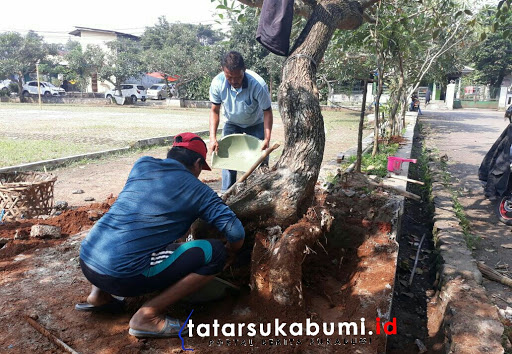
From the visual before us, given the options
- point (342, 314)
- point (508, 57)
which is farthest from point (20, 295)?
point (508, 57)

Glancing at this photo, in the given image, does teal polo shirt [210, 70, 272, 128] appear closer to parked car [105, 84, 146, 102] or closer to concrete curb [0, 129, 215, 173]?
concrete curb [0, 129, 215, 173]

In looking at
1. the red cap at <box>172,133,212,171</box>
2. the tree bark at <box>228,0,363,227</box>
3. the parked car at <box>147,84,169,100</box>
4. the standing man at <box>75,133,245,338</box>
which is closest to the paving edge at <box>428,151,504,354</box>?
the tree bark at <box>228,0,363,227</box>

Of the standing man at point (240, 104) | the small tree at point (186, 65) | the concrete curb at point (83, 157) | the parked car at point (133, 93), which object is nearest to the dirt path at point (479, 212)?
the standing man at point (240, 104)

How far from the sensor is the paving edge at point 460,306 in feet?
8.01

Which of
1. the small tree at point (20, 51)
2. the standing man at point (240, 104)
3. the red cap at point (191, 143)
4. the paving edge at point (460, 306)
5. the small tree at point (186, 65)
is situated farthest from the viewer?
the small tree at point (20, 51)

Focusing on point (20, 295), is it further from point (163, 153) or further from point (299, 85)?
point (163, 153)

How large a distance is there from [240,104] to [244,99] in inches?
3.1

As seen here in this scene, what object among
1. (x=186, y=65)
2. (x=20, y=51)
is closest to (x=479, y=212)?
(x=186, y=65)

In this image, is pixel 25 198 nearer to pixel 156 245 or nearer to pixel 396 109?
pixel 156 245

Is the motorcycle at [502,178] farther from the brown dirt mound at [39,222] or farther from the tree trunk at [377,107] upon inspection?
the brown dirt mound at [39,222]

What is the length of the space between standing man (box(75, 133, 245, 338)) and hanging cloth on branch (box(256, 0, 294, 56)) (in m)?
1.59

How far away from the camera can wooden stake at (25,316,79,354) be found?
6.95 feet

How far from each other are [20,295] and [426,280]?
362cm

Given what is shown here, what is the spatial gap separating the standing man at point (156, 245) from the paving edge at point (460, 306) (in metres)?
1.56
